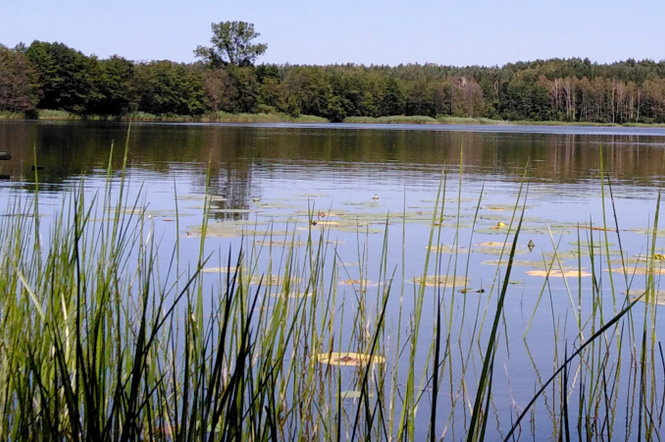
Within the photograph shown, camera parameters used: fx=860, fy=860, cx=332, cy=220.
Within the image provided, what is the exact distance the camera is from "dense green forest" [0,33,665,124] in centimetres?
6328

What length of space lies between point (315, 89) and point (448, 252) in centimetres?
8220

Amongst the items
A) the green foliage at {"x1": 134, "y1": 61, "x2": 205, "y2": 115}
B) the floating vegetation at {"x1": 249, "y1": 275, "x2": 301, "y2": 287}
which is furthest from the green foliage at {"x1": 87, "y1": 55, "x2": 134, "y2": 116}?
the floating vegetation at {"x1": 249, "y1": 275, "x2": 301, "y2": 287}

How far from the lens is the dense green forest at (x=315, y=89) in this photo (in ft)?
208

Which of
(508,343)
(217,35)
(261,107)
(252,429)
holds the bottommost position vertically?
(508,343)

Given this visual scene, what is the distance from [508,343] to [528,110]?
10879 centimetres

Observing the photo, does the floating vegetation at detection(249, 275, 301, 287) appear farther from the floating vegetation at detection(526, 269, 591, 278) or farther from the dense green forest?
the dense green forest

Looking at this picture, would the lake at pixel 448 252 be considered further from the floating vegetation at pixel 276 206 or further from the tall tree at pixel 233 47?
the tall tree at pixel 233 47

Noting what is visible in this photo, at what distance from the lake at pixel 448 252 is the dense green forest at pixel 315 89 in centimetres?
4606

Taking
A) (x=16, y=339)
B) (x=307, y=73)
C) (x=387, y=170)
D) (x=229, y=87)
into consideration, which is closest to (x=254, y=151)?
(x=387, y=170)

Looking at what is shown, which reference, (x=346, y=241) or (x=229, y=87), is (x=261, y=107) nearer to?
(x=229, y=87)

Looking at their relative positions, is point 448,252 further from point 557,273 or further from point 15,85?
point 15,85

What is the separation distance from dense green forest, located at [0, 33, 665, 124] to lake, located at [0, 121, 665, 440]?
46.1 m

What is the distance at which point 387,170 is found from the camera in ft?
46.1

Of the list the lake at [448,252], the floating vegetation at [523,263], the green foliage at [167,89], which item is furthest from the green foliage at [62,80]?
the floating vegetation at [523,263]
